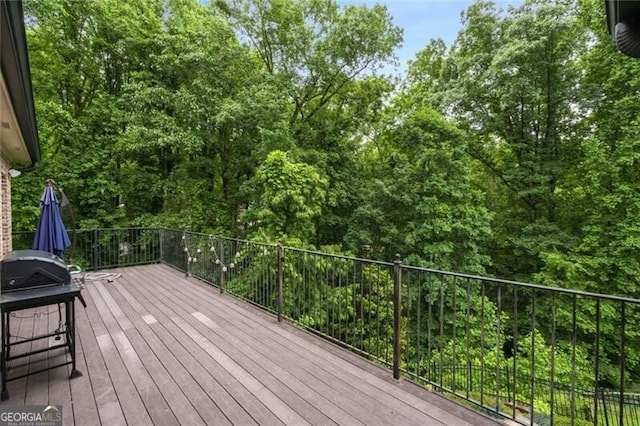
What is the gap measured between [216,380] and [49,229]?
157 inches

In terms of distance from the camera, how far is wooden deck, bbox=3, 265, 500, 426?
6.59 ft

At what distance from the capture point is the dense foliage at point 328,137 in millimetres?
7953

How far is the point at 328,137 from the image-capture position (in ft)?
36.7

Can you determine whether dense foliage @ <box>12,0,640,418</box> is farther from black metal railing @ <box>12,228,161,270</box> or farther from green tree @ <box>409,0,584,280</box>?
black metal railing @ <box>12,228,161,270</box>

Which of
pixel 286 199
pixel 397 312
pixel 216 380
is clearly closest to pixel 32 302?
pixel 216 380

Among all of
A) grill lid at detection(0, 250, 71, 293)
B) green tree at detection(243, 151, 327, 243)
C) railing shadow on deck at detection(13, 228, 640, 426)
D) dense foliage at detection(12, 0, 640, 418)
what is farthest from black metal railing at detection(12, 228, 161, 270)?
grill lid at detection(0, 250, 71, 293)

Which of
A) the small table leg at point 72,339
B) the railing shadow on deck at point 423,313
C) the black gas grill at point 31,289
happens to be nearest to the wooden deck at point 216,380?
the small table leg at point 72,339

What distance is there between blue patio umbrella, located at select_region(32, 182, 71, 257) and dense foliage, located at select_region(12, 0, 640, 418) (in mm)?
3855

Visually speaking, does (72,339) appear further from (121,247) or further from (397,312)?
(121,247)

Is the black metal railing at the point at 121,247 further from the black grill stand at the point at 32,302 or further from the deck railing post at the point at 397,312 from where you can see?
the deck railing post at the point at 397,312

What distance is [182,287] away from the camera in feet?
17.1

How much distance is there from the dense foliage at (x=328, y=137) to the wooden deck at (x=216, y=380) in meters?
4.24

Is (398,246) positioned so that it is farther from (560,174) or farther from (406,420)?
(406,420)

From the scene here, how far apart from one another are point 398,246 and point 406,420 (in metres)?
7.70
